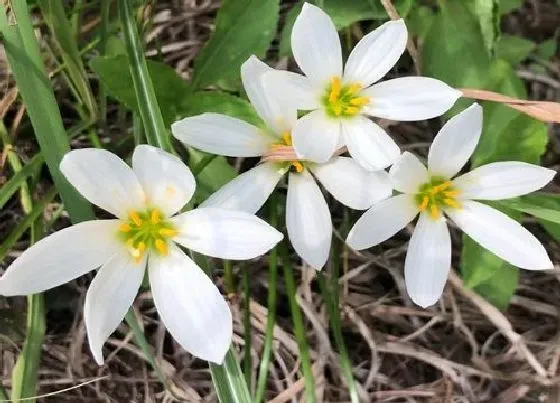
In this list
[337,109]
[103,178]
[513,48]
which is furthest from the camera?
[513,48]

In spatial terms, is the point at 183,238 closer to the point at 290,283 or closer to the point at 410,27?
the point at 290,283

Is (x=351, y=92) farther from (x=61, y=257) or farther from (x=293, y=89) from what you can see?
(x=61, y=257)

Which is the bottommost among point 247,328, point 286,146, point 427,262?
point 247,328

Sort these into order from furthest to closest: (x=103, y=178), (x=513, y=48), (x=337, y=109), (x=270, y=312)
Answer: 1. (x=513, y=48)
2. (x=270, y=312)
3. (x=337, y=109)
4. (x=103, y=178)

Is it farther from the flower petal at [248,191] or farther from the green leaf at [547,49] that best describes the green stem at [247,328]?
the green leaf at [547,49]

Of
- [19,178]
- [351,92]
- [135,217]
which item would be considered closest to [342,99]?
[351,92]

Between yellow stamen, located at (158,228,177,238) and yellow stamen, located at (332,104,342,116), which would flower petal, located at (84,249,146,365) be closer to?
yellow stamen, located at (158,228,177,238)

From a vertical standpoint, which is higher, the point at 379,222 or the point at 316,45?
the point at 316,45
